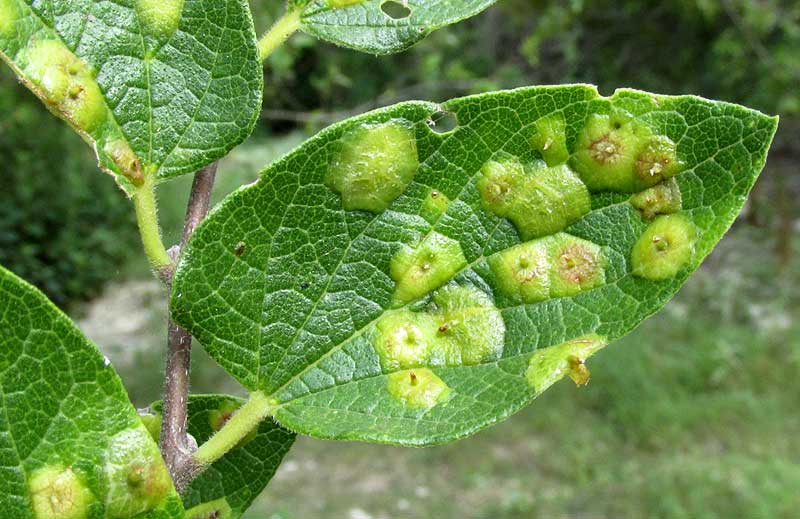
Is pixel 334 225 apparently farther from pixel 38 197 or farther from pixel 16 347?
pixel 38 197

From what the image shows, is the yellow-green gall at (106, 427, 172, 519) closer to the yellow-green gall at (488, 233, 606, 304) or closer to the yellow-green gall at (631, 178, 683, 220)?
the yellow-green gall at (488, 233, 606, 304)

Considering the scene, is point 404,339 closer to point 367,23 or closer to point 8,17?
point 367,23

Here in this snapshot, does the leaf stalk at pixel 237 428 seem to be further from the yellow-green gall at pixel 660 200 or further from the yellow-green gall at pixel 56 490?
the yellow-green gall at pixel 660 200

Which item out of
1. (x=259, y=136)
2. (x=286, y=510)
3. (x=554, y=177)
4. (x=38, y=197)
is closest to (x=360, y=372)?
(x=554, y=177)

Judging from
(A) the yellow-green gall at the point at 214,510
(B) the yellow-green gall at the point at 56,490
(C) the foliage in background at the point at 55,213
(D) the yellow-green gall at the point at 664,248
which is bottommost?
(C) the foliage in background at the point at 55,213

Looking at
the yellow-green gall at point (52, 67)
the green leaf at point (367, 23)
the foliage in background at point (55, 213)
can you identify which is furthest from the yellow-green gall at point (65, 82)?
the foliage in background at point (55, 213)

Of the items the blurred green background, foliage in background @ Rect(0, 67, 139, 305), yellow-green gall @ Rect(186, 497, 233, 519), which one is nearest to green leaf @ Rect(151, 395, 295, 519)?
yellow-green gall @ Rect(186, 497, 233, 519)
